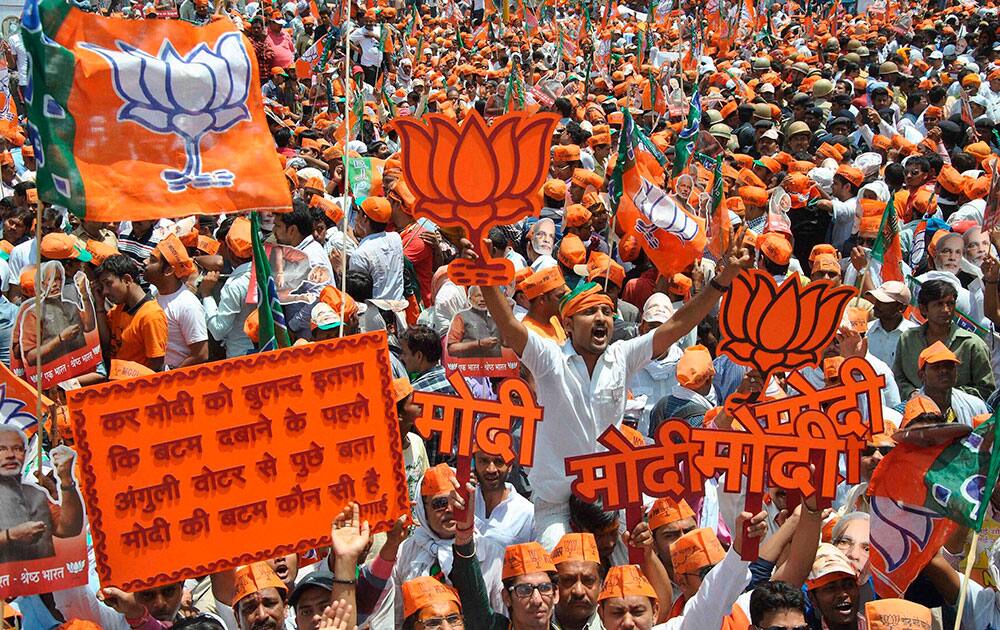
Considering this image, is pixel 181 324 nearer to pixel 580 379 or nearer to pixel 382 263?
pixel 382 263

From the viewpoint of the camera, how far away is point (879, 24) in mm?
20375

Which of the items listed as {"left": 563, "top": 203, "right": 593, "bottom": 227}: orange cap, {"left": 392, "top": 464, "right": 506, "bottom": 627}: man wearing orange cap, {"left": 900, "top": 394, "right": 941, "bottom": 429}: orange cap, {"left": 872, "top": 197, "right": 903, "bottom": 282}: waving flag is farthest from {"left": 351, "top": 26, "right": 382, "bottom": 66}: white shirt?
{"left": 392, "top": 464, "right": 506, "bottom": 627}: man wearing orange cap

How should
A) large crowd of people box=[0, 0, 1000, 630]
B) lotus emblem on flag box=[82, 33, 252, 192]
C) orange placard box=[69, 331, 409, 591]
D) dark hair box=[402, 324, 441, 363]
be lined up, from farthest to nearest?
dark hair box=[402, 324, 441, 363] → large crowd of people box=[0, 0, 1000, 630] → lotus emblem on flag box=[82, 33, 252, 192] → orange placard box=[69, 331, 409, 591]

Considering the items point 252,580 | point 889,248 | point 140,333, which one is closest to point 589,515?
point 252,580

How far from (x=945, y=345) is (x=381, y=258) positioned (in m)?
3.21

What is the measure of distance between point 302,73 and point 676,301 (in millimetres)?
10543

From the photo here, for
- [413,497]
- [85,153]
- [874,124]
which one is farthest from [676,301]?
[874,124]

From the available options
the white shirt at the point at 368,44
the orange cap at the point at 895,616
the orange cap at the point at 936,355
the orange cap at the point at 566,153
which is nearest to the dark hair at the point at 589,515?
the orange cap at the point at 895,616

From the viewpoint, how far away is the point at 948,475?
4465 mm

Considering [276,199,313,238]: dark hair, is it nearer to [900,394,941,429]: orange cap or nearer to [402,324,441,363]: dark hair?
[402,324,441,363]: dark hair

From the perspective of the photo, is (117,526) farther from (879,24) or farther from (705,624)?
(879,24)

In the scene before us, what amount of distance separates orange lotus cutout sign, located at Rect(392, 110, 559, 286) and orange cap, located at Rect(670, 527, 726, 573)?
1.21 metres

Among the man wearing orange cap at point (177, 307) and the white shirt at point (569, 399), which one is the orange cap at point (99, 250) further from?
the white shirt at point (569, 399)

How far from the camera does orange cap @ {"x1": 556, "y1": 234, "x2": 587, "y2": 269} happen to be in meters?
7.98
